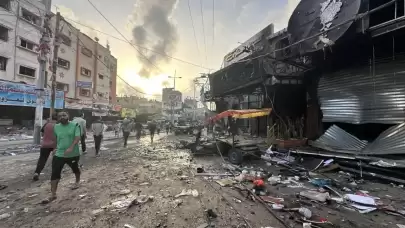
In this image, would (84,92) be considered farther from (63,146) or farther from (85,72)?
(63,146)

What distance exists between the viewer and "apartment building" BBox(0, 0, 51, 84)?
1828 cm

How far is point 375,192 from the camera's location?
562 cm

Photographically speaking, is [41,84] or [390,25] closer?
[390,25]

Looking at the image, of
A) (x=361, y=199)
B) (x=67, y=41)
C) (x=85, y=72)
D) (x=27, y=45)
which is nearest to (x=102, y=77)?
(x=85, y=72)

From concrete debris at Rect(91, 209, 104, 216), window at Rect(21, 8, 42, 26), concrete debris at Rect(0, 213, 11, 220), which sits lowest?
concrete debris at Rect(0, 213, 11, 220)

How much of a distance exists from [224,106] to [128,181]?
54.0ft

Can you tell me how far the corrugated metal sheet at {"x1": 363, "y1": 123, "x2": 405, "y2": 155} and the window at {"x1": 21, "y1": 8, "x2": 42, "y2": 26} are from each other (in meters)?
27.6

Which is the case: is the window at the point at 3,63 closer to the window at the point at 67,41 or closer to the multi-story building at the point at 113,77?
the window at the point at 67,41

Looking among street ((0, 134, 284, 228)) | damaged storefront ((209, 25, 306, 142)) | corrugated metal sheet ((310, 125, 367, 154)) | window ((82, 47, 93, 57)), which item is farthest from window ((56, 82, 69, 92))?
corrugated metal sheet ((310, 125, 367, 154))

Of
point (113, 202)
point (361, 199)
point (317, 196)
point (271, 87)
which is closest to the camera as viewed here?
point (113, 202)

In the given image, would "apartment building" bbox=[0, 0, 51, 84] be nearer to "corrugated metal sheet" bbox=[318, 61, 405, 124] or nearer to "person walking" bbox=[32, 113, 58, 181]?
"person walking" bbox=[32, 113, 58, 181]

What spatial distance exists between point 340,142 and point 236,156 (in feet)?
13.5

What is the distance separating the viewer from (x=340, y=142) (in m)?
8.59

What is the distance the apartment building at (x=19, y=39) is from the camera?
60.0 feet
